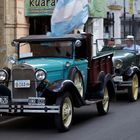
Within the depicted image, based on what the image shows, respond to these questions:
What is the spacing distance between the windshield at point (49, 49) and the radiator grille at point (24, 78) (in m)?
→ 1.08

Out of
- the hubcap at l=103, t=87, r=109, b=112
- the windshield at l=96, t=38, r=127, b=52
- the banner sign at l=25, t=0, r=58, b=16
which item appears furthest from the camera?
the banner sign at l=25, t=0, r=58, b=16

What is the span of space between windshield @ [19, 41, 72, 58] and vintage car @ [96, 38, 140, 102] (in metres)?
3.34

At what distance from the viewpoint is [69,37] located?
11203 mm

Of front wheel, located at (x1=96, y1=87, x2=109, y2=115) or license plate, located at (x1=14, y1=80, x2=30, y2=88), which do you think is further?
front wheel, located at (x1=96, y1=87, x2=109, y2=115)

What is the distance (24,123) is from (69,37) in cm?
213

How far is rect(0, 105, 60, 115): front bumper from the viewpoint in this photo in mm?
9734

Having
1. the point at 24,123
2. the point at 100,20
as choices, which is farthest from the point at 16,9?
the point at 24,123

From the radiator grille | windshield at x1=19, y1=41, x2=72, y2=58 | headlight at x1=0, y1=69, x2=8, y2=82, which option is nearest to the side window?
windshield at x1=19, y1=41, x2=72, y2=58

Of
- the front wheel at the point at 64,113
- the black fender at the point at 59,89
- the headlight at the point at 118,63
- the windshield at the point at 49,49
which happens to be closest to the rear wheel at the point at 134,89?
the headlight at the point at 118,63

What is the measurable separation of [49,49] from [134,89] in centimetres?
457

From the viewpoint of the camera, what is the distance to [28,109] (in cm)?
985

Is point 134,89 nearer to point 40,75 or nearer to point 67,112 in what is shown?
point 67,112

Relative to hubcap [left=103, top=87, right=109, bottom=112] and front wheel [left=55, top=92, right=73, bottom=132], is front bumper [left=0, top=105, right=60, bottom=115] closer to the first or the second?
front wheel [left=55, top=92, right=73, bottom=132]

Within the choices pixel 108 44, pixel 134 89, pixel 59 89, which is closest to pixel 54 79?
pixel 59 89
